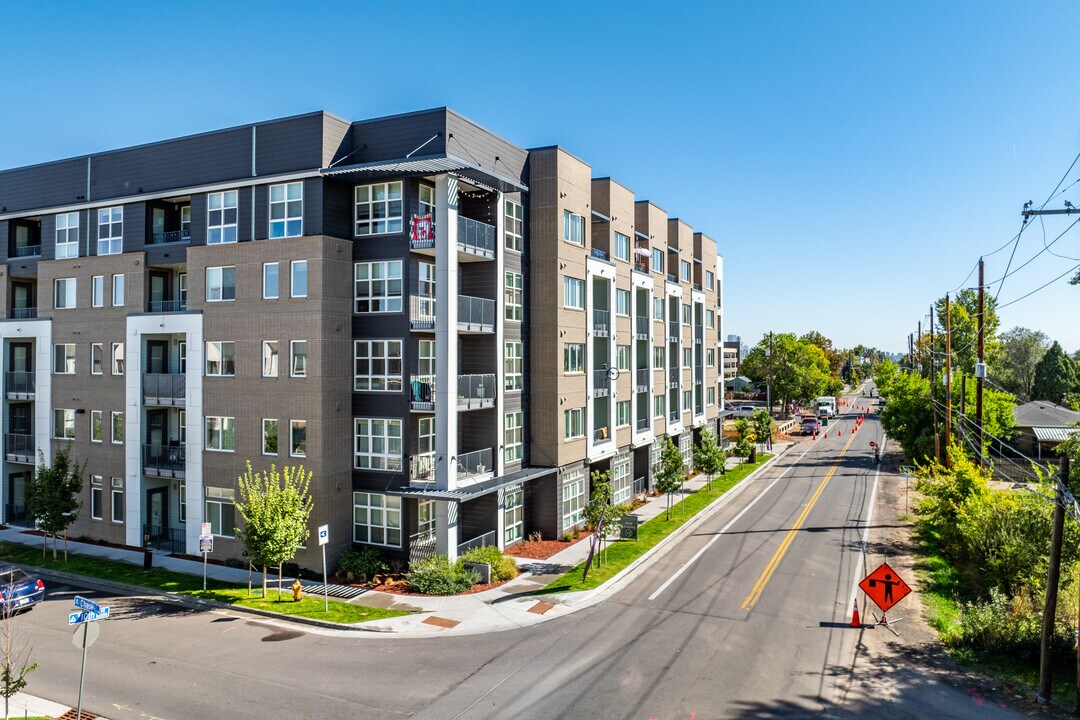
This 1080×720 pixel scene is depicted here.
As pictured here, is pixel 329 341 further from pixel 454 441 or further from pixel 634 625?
pixel 634 625

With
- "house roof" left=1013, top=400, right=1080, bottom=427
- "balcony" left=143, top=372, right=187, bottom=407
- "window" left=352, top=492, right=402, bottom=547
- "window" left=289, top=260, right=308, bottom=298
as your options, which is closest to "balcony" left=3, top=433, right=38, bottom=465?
"balcony" left=143, top=372, right=187, bottom=407

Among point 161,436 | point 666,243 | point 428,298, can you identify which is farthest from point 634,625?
point 666,243

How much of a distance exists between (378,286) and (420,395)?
4.57 m

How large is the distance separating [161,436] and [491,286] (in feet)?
55.4

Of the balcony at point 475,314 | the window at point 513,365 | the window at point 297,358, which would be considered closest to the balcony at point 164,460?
the window at point 297,358

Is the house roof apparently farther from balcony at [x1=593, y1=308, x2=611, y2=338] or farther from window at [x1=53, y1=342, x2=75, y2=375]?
window at [x1=53, y1=342, x2=75, y2=375]

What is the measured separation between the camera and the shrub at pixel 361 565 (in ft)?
82.6

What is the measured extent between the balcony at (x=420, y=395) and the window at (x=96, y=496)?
1671 centimetres

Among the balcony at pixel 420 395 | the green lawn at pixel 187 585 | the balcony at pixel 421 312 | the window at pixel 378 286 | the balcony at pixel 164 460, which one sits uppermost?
the window at pixel 378 286

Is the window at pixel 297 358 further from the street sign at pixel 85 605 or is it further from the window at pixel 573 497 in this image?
the window at pixel 573 497

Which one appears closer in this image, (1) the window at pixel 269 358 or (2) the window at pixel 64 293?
(1) the window at pixel 269 358

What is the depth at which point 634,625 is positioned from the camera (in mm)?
21047

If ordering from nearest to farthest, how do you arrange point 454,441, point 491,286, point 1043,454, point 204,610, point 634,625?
point 634,625 → point 204,610 → point 454,441 → point 491,286 → point 1043,454

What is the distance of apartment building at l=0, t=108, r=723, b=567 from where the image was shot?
25953 millimetres
